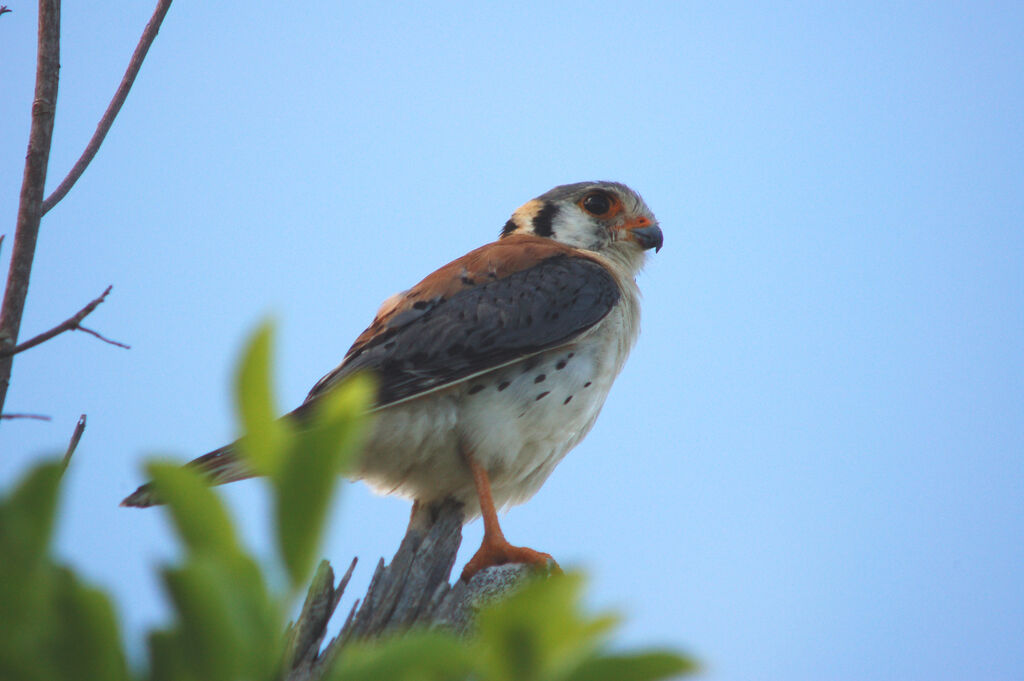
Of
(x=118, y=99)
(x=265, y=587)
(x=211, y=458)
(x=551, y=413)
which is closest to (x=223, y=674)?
(x=265, y=587)

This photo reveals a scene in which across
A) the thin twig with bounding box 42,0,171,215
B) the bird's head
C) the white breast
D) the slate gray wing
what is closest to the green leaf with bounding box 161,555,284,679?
the thin twig with bounding box 42,0,171,215

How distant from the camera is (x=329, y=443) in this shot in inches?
25.0

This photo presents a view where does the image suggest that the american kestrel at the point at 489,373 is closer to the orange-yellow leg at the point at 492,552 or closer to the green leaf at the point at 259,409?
the orange-yellow leg at the point at 492,552

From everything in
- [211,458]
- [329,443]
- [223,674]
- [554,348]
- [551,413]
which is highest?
[554,348]

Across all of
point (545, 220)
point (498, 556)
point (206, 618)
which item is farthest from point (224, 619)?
point (545, 220)

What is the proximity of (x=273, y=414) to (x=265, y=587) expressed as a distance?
0.13m

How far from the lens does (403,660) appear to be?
0.66 metres

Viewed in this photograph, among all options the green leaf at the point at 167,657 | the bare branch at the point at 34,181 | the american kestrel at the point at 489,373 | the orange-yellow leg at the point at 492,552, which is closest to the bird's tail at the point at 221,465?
the american kestrel at the point at 489,373

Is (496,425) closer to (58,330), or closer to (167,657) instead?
(58,330)

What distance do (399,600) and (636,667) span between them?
2042 millimetres

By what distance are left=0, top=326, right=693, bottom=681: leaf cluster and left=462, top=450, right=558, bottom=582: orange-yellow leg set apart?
260 cm

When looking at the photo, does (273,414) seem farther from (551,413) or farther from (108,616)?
(551,413)

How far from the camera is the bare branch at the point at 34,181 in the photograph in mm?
2037

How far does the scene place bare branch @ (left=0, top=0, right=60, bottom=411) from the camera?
204 cm
